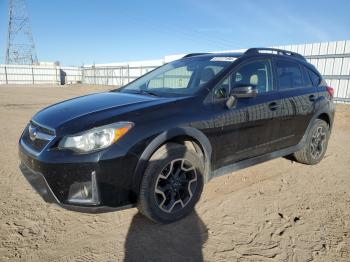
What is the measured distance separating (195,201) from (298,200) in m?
1.36

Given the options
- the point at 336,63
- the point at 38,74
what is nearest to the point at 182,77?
the point at 336,63

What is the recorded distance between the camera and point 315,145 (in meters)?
4.68

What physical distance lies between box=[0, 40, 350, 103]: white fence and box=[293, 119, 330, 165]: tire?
8.01 metres

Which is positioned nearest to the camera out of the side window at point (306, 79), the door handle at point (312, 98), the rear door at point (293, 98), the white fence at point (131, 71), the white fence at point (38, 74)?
the rear door at point (293, 98)

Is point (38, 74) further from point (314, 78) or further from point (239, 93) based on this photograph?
→ point (239, 93)

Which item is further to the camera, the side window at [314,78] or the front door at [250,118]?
the side window at [314,78]

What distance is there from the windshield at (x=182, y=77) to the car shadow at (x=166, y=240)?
4.60 feet

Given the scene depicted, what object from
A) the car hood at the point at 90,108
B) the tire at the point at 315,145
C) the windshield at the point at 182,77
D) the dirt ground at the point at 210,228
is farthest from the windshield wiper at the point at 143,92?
the tire at the point at 315,145

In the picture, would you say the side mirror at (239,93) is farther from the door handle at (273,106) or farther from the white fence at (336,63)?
the white fence at (336,63)

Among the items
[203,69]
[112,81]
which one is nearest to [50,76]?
[112,81]

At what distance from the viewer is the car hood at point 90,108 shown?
2650 mm

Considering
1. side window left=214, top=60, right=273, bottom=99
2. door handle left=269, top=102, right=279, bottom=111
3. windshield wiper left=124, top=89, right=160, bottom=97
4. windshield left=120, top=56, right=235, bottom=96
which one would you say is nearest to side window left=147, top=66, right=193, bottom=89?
windshield left=120, top=56, right=235, bottom=96

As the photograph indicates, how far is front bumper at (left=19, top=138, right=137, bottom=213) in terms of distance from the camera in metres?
2.33

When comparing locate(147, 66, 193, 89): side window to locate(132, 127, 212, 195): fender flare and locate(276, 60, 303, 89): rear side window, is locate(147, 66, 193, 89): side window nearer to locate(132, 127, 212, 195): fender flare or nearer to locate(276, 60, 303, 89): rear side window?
locate(132, 127, 212, 195): fender flare
